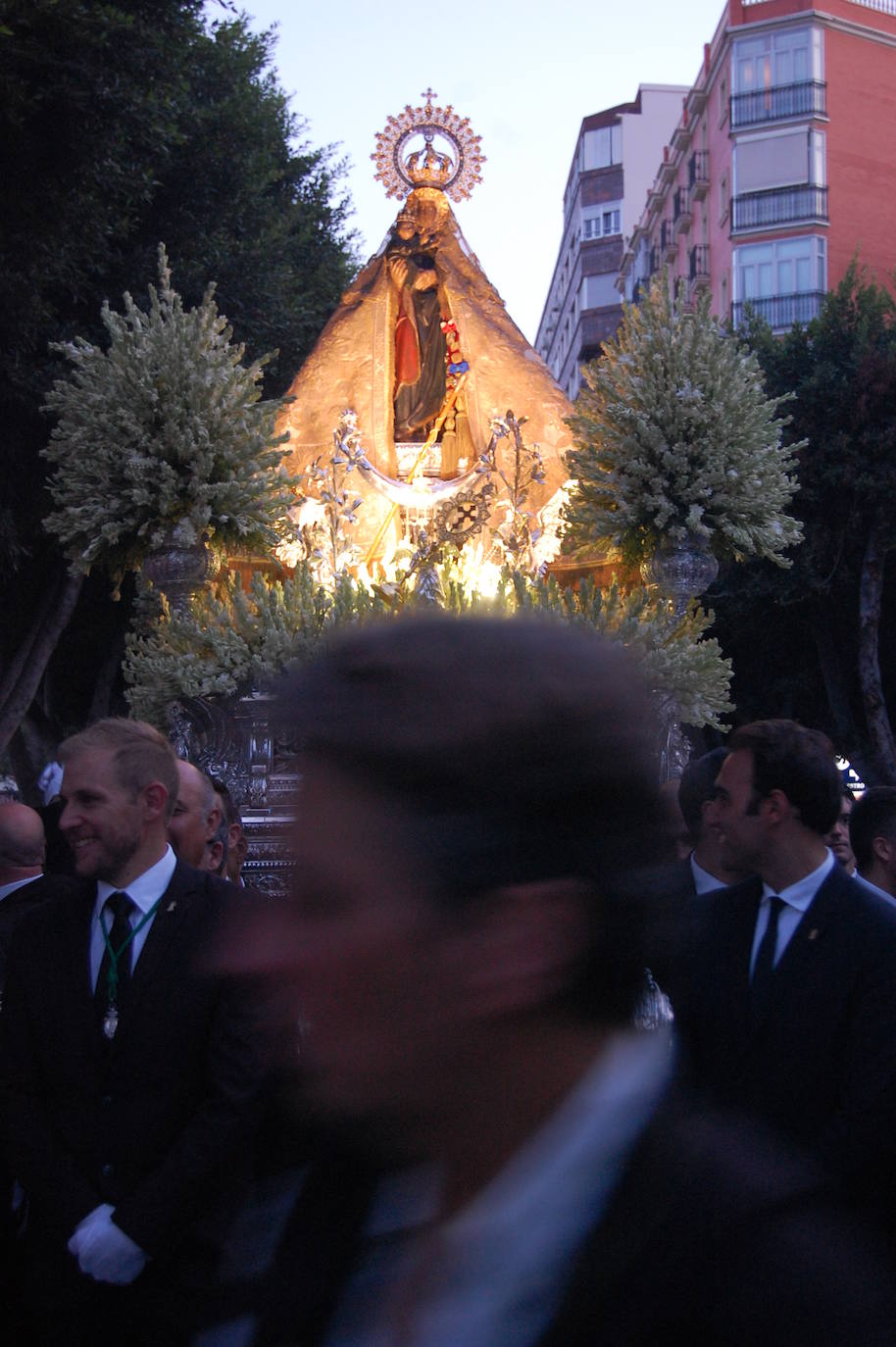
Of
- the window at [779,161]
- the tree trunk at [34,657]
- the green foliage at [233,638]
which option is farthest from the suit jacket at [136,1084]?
the window at [779,161]

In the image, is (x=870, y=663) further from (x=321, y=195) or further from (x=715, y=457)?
(x=715, y=457)

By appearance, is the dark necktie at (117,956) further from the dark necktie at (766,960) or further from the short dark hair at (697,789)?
the short dark hair at (697,789)

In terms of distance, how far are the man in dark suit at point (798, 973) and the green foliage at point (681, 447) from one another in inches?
241

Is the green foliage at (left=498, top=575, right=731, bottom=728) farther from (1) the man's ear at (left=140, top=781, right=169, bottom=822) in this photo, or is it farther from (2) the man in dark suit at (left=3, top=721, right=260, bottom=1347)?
(2) the man in dark suit at (left=3, top=721, right=260, bottom=1347)

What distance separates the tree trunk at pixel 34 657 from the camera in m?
16.1

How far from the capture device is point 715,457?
9.29 metres

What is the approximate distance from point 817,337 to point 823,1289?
2448 centimetres

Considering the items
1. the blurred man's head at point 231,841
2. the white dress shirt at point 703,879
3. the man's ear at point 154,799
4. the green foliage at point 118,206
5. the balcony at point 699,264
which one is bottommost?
the blurred man's head at point 231,841

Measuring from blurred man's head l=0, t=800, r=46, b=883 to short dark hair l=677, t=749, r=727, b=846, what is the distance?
2034mm

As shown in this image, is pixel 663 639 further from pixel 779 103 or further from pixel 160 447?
pixel 779 103

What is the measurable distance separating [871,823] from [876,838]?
0.17 ft

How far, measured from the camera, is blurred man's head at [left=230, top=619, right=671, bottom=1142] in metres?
1.26

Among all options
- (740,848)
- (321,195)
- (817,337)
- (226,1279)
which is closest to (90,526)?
(740,848)

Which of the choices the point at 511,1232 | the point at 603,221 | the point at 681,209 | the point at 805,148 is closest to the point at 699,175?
the point at 681,209
